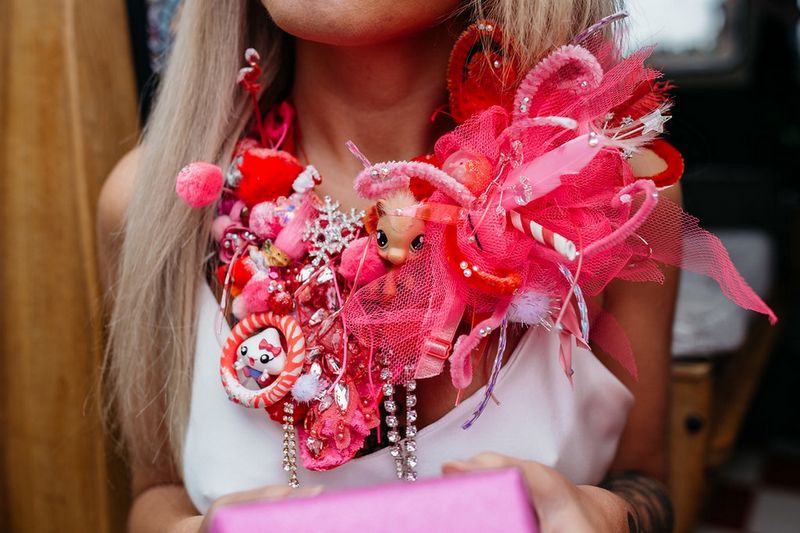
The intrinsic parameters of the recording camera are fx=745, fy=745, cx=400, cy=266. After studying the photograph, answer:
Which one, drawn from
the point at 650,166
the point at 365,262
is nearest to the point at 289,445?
the point at 365,262

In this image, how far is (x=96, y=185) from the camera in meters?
1.05

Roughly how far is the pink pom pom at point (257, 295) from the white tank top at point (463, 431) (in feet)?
0.25

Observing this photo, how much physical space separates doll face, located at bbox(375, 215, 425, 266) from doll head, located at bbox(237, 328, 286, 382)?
0.47 ft

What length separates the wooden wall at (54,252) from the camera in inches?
39.7

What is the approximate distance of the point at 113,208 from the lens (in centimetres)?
96

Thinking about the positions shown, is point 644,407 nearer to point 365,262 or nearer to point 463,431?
point 463,431

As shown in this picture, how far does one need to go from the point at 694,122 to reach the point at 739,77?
0.27 meters

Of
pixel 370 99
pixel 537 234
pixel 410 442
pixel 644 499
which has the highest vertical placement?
pixel 370 99

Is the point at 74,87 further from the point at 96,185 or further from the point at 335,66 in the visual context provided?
the point at 335,66

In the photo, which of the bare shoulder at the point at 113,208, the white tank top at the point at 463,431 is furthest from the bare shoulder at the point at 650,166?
Answer: the bare shoulder at the point at 113,208

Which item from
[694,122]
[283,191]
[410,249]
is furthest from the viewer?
[694,122]

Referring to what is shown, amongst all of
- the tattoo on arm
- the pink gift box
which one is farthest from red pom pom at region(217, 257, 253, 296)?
the tattoo on arm

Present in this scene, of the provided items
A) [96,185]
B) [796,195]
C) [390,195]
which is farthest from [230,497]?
[796,195]

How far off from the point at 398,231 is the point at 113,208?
437 millimetres
